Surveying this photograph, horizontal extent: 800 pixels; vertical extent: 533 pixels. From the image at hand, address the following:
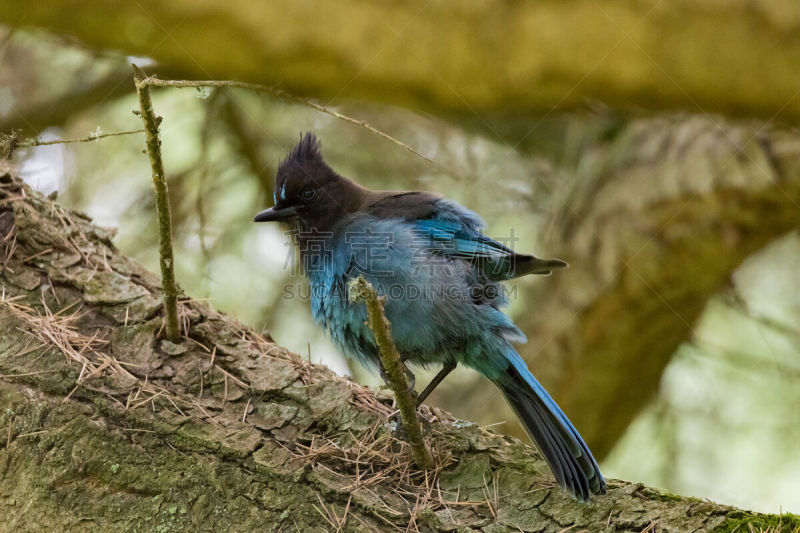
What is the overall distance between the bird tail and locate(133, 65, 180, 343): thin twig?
161 cm

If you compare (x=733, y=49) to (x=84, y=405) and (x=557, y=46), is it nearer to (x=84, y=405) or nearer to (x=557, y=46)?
(x=557, y=46)

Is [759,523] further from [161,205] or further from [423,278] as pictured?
[161,205]

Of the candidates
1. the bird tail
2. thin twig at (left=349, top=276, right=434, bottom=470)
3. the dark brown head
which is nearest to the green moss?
the bird tail

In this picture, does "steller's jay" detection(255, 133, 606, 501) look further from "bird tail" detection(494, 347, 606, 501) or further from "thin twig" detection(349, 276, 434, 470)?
"thin twig" detection(349, 276, 434, 470)

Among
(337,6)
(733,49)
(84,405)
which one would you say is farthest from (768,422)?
(84,405)

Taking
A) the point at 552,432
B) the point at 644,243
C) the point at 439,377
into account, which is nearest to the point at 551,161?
the point at 644,243

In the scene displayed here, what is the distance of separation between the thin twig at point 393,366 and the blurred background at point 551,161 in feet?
2.86

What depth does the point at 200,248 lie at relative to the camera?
5117mm

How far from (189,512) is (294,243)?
2.01 meters

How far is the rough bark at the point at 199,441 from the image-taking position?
2697 mm

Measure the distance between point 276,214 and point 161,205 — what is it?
4.69 feet

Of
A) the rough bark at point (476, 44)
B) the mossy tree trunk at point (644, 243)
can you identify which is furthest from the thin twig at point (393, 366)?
the mossy tree trunk at point (644, 243)

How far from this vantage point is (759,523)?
98.3 inches

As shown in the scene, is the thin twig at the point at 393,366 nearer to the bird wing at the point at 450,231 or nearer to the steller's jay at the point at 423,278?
the steller's jay at the point at 423,278
